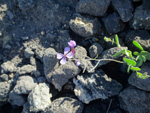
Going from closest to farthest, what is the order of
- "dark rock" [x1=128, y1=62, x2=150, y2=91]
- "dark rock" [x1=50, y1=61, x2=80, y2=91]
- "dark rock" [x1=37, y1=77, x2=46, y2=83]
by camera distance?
"dark rock" [x1=128, y1=62, x2=150, y2=91], "dark rock" [x1=50, y1=61, x2=80, y2=91], "dark rock" [x1=37, y1=77, x2=46, y2=83]

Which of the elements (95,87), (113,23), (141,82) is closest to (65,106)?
(95,87)

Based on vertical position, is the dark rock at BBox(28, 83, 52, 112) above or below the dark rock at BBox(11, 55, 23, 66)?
below

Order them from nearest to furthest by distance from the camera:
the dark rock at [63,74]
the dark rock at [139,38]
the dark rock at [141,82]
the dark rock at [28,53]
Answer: the dark rock at [141,82]
the dark rock at [139,38]
the dark rock at [63,74]
the dark rock at [28,53]

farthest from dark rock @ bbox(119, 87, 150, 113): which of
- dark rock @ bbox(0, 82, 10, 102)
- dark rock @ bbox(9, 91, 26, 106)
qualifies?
dark rock @ bbox(0, 82, 10, 102)

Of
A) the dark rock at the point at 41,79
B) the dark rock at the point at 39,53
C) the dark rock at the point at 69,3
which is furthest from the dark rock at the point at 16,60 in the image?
the dark rock at the point at 69,3

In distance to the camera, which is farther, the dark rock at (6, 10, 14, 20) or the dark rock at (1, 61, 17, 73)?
the dark rock at (6, 10, 14, 20)

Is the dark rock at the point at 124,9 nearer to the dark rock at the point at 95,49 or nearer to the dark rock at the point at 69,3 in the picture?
the dark rock at the point at 95,49

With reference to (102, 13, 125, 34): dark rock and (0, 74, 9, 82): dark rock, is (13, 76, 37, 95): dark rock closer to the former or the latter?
(0, 74, 9, 82): dark rock
